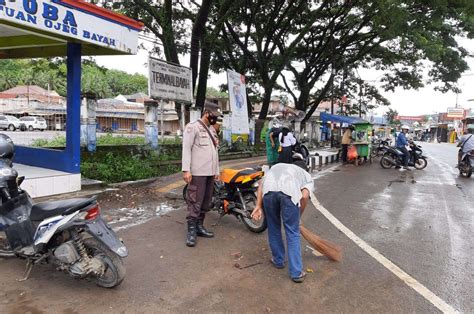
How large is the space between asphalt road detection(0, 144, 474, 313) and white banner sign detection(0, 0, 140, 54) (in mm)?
2992

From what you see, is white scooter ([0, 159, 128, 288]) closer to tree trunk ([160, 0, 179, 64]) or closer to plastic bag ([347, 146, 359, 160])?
tree trunk ([160, 0, 179, 64])

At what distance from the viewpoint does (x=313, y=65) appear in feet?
83.1

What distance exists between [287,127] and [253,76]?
15182 millimetres

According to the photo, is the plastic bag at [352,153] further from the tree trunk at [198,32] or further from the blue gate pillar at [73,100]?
the blue gate pillar at [73,100]

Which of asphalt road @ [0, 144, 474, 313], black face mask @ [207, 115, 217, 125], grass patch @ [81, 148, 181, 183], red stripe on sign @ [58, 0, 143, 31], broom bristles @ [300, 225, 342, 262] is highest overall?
red stripe on sign @ [58, 0, 143, 31]

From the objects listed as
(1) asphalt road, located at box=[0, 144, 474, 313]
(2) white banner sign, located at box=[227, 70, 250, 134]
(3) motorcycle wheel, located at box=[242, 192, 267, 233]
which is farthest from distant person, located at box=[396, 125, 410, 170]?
(3) motorcycle wheel, located at box=[242, 192, 267, 233]

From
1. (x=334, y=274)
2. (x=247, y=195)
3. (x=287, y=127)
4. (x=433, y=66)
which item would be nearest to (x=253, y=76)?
(x=433, y=66)

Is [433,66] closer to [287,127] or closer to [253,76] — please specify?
[253,76]

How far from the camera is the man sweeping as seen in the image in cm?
397

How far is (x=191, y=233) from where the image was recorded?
16.6 feet

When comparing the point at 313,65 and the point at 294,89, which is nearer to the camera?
the point at 313,65

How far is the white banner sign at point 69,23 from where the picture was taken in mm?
5824

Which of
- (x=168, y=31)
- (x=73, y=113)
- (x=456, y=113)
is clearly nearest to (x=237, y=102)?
(x=168, y=31)

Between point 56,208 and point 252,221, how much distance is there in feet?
9.32
